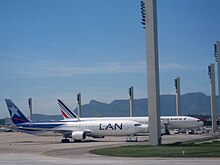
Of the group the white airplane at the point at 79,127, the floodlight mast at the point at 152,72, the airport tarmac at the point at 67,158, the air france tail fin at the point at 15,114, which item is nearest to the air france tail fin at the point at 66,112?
the air france tail fin at the point at 15,114

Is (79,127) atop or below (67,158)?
atop

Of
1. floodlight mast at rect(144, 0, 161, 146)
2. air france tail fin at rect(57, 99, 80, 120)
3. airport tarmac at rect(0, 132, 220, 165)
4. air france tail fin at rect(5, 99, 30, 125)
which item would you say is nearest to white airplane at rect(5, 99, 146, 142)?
air france tail fin at rect(5, 99, 30, 125)

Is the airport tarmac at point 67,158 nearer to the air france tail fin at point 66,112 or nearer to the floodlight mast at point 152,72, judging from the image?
the floodlight mast at point 152,72

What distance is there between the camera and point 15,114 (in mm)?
75000

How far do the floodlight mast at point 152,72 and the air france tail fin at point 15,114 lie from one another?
33650 millimetres

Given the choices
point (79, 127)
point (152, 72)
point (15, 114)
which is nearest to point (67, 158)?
point (152, 72)

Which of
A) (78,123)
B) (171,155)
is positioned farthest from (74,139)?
(171,155)

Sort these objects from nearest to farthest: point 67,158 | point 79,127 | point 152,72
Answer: point 67,158
point 152,72
point 79,127

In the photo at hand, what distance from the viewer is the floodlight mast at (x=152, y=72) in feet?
150

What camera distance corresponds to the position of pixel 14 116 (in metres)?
74.9

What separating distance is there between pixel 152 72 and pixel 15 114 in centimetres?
3567

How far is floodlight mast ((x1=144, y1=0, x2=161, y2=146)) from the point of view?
4569 centimetres

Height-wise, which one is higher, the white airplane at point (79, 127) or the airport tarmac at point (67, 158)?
the white airplane at point (79, 127)

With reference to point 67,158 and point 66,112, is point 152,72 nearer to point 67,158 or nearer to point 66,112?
point 67,158
